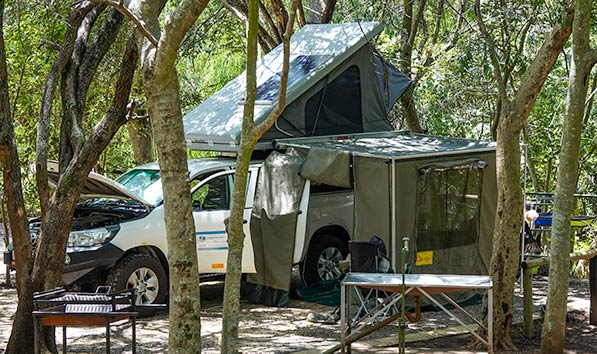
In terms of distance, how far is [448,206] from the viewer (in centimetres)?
1141

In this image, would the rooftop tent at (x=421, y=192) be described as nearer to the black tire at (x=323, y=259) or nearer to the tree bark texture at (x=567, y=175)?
the black tire at (x=323, y=259)

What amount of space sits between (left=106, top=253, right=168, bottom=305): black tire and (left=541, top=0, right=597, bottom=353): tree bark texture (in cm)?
453

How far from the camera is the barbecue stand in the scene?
251 inches

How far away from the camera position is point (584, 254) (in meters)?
9.54

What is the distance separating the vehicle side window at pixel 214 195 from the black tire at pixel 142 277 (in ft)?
3.14

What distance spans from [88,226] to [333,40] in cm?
425

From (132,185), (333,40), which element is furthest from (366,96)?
(132,185)

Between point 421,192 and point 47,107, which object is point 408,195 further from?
point 47,107

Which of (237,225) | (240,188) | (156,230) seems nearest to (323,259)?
→ (156,230)

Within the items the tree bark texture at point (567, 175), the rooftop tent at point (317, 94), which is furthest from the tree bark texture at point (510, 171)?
the rooftop tent at point (317, 94)

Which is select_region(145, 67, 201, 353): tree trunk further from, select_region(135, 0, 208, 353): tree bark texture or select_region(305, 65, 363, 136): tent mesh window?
select_region(305, 65, 363, 136): tent mesh window

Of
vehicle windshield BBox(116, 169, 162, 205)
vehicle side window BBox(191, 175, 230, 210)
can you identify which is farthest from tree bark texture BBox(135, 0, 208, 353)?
vehicle side window BBox(191, 175, 230, 210)

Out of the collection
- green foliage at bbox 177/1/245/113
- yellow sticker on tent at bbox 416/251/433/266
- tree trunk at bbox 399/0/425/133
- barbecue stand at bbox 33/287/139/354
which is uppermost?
green foliage at bbox 177/1/245/113

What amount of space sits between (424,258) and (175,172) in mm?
5485
